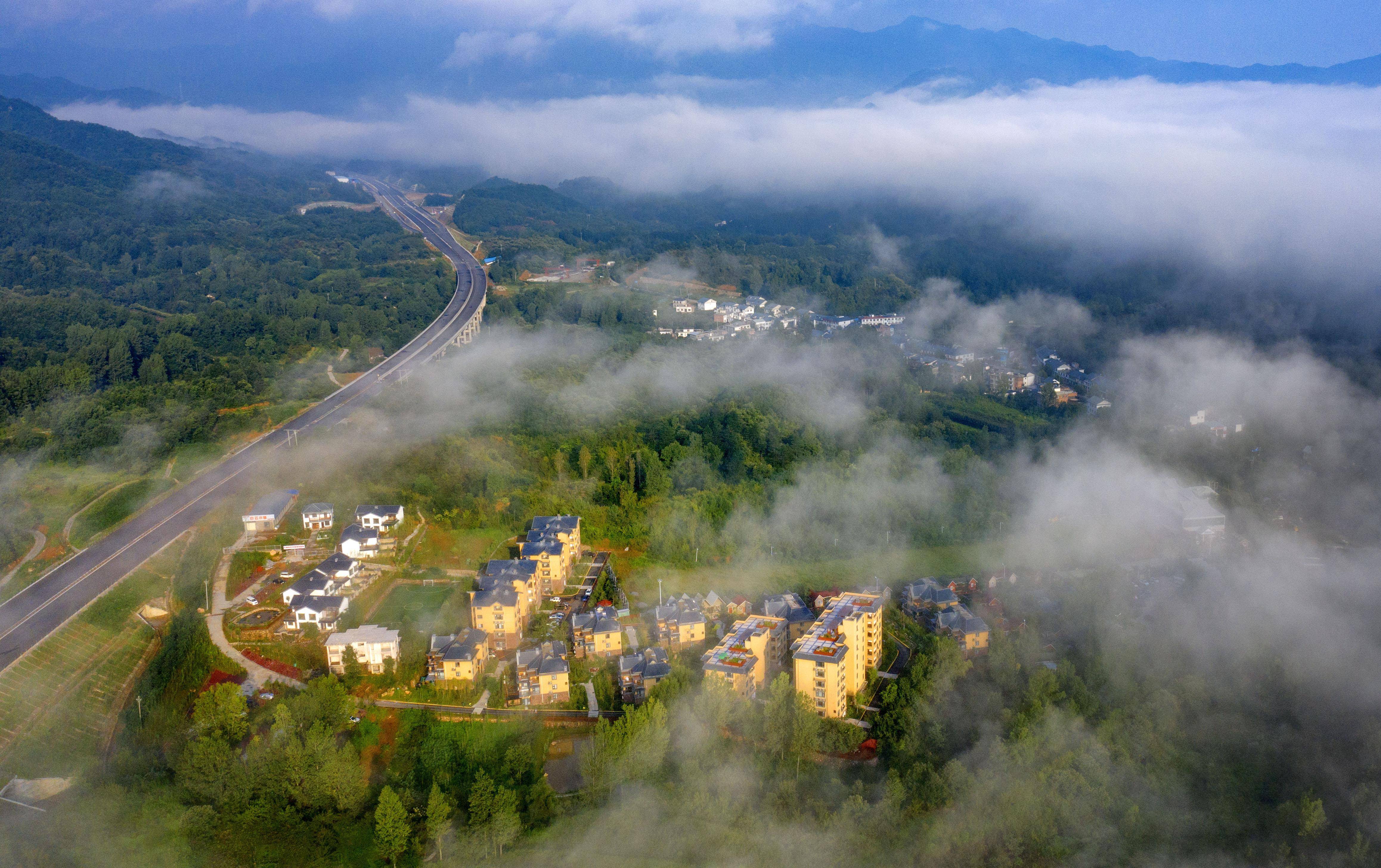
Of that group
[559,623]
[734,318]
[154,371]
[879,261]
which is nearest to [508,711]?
[559,623]

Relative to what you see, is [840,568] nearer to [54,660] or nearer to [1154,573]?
[1154,573]

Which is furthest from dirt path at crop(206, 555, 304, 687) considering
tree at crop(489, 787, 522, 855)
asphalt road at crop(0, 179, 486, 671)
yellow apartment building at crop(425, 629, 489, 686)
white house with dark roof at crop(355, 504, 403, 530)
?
tree at crop(489, 787, 522, 855)

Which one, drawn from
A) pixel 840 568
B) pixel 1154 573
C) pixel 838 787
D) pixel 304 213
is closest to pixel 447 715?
pixel 838 787

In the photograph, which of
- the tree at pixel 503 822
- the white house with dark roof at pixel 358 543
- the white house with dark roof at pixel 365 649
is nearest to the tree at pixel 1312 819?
the tree at pixel 503 822

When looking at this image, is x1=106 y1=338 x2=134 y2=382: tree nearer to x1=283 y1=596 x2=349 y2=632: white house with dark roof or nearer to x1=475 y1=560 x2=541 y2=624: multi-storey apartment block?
x1=283 y1=596 x2=349 y2=632: white house with dark roof

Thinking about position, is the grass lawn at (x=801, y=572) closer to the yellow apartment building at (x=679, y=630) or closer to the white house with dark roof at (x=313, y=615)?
the yellow apartment building at (x=679, y=630)
